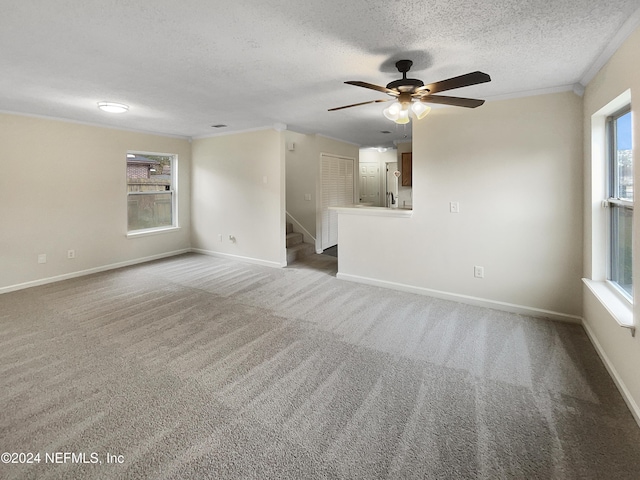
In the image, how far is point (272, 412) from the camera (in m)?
1.96

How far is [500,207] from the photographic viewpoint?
3523mm

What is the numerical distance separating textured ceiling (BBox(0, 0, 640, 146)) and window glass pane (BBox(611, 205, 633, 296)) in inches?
47.7

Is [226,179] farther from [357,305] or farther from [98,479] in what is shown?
[98,479]

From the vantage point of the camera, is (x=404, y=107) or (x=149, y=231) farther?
(x=149, y=231)

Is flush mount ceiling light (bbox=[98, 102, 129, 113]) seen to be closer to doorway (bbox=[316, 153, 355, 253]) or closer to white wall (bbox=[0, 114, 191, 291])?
white wall (bbox=[0, 114, 191, 291])

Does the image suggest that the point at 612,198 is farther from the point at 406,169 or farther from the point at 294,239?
the point at 294,239

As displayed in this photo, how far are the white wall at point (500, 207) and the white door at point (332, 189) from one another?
2.60m

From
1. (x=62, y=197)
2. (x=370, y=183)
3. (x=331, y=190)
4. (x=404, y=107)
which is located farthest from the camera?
(x=370, y=183)


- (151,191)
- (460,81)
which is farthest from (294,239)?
(460,81)

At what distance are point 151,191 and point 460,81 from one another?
216 inches

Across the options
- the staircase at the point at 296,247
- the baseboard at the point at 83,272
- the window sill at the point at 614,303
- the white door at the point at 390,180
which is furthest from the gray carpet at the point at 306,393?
the white door at the point at 390,180

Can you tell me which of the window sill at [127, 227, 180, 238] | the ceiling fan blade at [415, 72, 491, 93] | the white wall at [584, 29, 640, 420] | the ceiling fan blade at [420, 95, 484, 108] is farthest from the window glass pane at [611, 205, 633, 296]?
the window sill at [127, 227, 180, 238]

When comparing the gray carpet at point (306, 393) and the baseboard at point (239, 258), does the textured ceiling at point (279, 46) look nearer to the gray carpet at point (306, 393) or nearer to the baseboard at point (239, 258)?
the gray carpet at point (306, 393)

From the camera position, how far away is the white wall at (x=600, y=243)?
1.92 meters
